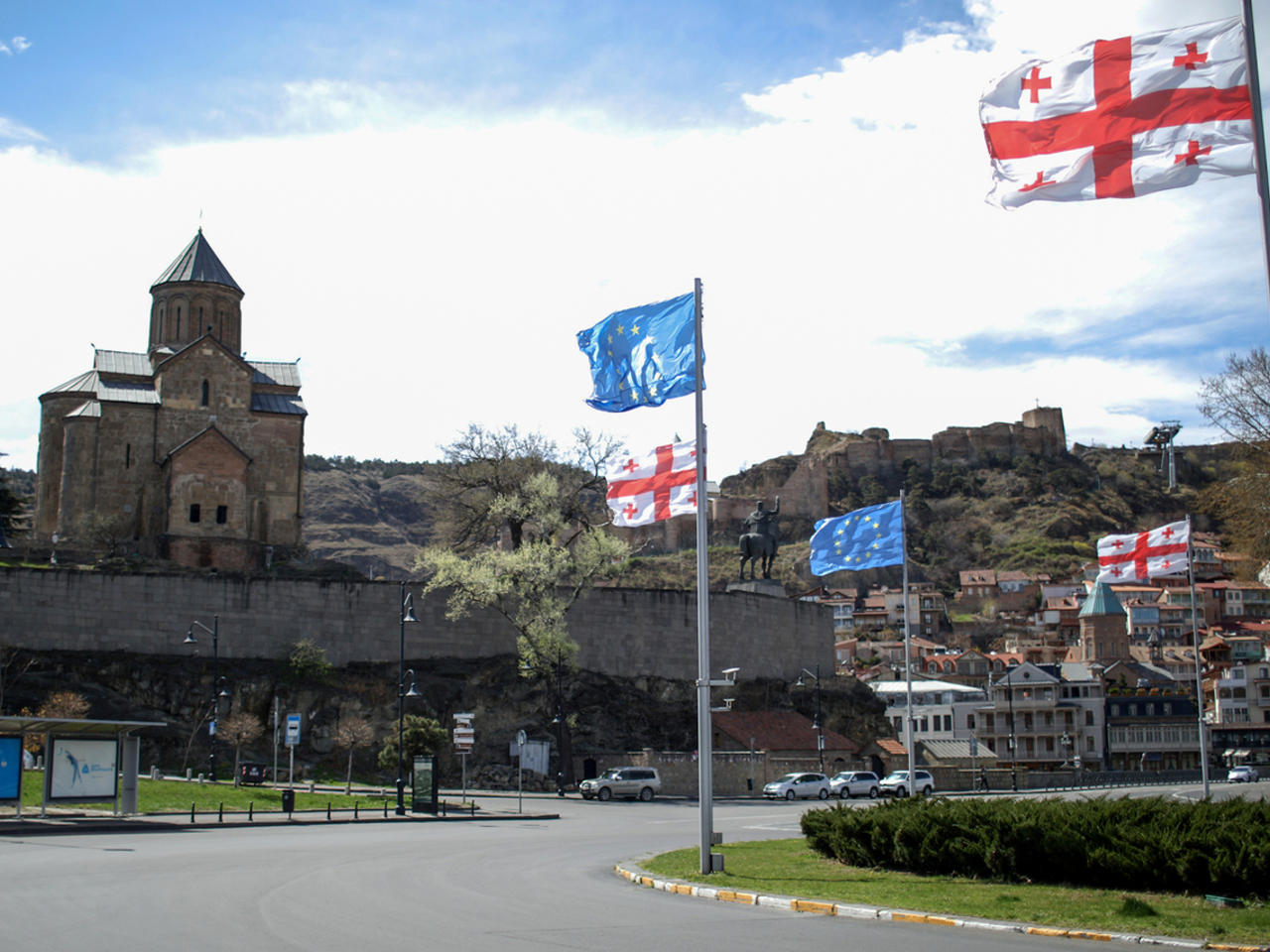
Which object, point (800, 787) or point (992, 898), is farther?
point (800, 787)

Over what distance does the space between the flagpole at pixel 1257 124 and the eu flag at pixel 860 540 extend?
16371mm

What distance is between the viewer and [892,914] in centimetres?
1449

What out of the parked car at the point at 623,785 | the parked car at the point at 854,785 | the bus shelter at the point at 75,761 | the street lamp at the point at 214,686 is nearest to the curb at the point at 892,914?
the bus shelter at the point at 75,761

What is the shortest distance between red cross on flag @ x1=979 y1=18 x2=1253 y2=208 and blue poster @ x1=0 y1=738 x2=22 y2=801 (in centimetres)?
2576

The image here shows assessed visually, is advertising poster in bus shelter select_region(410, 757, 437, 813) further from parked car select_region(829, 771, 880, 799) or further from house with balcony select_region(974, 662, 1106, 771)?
house with balcony select_region(974, 662, 1106, 771)

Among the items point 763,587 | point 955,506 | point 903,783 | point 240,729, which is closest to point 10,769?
point 240,729

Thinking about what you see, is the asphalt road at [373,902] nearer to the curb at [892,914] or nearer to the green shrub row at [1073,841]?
the curb at [892,914]

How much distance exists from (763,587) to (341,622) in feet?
76.6

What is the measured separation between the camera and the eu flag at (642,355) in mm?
20109

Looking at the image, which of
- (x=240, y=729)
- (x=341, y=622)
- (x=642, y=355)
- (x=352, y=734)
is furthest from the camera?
(x=341, y=622)

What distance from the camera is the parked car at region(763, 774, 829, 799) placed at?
47.0 m

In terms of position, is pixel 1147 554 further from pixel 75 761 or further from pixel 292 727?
pixel 75 761

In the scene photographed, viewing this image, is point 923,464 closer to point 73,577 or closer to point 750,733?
point 750,733

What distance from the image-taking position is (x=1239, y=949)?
11727 mm
